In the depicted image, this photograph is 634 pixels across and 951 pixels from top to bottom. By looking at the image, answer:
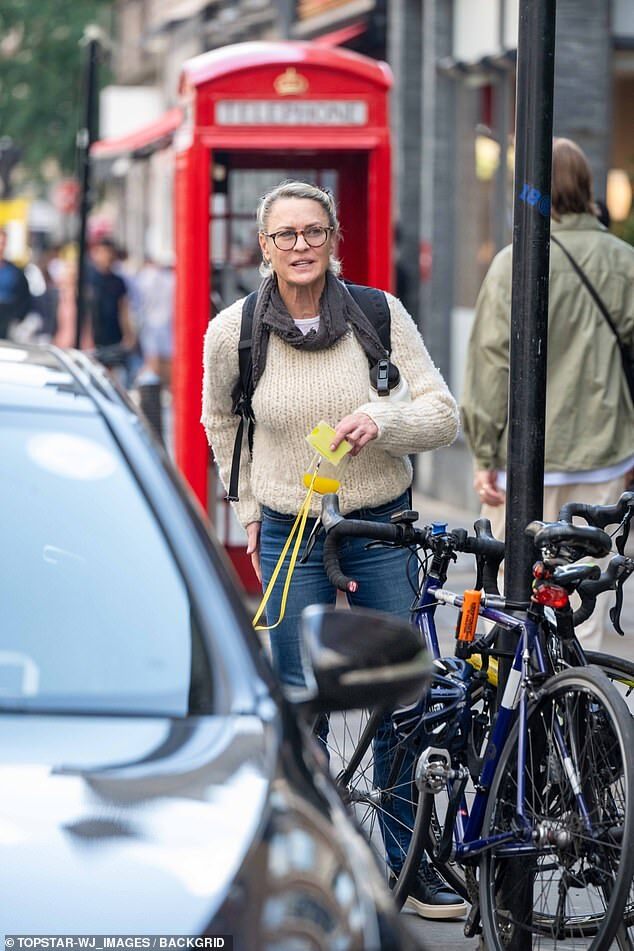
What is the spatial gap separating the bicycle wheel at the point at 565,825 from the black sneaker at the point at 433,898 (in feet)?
1.66

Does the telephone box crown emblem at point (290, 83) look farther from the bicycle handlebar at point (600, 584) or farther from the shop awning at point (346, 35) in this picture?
the shop awning at point (346, 35)

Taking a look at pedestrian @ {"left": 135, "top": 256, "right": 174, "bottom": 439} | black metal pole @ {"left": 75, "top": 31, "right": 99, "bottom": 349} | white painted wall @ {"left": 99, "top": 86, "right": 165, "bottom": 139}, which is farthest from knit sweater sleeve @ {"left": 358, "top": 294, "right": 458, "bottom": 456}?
white painted wall @ {"left": 99, "top": 86, "right": 165, "bottom": 139}

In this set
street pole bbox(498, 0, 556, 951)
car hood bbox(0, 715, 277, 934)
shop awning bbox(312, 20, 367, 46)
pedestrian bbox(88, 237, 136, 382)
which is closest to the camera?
car hood bbox(0, 715, 277, 934)

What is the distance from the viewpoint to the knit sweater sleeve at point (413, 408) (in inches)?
181

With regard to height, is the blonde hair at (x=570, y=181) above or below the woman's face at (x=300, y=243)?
above

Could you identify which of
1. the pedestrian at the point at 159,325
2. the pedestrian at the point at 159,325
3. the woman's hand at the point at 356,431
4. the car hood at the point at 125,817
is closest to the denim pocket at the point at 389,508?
the woman's hand at the point at 356,431

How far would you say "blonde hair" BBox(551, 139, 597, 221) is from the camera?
5.80 m

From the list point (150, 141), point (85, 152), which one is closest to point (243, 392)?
point (85, 152)

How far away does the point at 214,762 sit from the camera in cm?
269

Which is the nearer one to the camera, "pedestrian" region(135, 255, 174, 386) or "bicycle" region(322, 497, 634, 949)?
"bicycle" region(322, 497, 634, 949)

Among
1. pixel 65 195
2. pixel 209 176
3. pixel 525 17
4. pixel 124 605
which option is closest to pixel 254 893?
pixel 124 605

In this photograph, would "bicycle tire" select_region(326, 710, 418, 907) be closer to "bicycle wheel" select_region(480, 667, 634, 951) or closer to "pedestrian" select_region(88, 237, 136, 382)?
"bicycle wheel" select_region(480, 667, 634, 951)

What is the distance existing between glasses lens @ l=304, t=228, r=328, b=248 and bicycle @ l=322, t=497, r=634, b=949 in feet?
2.38

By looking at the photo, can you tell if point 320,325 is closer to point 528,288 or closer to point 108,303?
point 528,288
